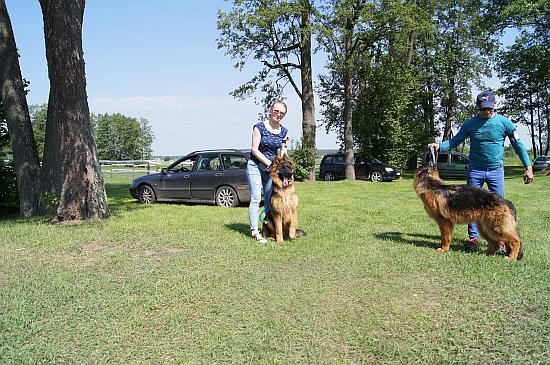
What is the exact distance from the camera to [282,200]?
6.24 m

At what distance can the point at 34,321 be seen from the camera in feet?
11.6

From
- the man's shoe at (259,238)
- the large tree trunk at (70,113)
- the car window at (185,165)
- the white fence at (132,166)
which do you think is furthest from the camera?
the white fence at (132,166)

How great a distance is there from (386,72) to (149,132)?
72772 millimetres

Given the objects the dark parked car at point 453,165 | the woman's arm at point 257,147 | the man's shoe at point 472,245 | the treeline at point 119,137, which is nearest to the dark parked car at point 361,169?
the dark parked car at point 453,165

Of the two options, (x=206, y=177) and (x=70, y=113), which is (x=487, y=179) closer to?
(x=70, y=113)

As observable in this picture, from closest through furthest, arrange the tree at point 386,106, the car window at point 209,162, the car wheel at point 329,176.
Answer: the car window at point 209,162 → the car wheel at point 329,176 → the tree at point 386,106

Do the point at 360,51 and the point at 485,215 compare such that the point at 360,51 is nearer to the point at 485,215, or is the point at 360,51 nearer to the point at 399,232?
the point at 399,232

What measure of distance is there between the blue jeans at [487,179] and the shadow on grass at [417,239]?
1.11ft

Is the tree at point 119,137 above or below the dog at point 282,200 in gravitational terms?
above

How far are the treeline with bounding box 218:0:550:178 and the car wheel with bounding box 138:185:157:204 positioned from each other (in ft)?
38.7

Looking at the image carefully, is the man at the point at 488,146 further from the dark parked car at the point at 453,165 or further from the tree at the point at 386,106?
the tree at the point at 386,106

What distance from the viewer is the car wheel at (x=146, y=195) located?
40.1 feet

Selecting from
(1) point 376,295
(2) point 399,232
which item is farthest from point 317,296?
(2) point 399,232

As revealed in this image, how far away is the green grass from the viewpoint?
3.02 meters
